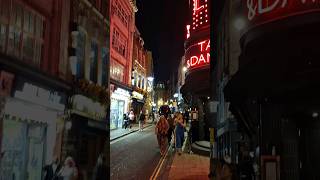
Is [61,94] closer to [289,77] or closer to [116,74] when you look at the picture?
[289,77]

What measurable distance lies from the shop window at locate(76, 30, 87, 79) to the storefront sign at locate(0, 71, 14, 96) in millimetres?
1100

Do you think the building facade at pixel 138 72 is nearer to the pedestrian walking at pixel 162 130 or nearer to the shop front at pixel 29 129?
the pedestrian walking at pixel 162 130

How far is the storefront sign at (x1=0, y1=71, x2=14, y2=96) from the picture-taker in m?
2.43

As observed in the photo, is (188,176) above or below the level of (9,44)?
below

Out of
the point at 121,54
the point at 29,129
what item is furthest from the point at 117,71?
the point at 29,129

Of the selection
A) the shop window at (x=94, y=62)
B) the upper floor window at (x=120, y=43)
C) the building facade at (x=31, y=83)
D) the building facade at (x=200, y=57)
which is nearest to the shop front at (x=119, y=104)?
the upper floor window at (x=120, y=43)

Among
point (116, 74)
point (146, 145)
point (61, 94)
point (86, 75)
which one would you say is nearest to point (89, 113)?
point (86, 75)

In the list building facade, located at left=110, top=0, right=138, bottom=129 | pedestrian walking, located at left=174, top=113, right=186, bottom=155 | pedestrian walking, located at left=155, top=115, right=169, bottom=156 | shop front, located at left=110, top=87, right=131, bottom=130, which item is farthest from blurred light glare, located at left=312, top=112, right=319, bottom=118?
building facade, located at left=110, top=0, right=138, bottom=129

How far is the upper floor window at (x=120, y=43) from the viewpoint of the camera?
37.0 m

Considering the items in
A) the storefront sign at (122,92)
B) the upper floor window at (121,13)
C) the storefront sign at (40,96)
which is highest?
the upper floor window at (121,13)

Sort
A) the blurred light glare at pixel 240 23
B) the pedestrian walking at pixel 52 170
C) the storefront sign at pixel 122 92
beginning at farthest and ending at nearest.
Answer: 1. the storefront sign at pixel 122 92
2. the blurred light glare at pixel 240 23
3. the pedestrian walking at pixel 52 170

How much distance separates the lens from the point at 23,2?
2725 millimetres

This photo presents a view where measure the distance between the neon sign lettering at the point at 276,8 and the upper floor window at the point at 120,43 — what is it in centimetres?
2698

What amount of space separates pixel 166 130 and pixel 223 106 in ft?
16.3
